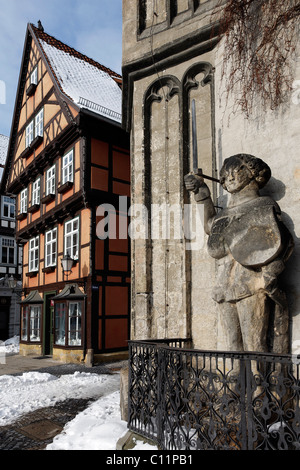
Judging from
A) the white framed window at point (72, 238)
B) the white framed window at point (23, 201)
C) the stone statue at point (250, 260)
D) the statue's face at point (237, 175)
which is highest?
the white framed window at point (23, 201)

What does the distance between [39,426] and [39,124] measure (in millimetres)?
14677

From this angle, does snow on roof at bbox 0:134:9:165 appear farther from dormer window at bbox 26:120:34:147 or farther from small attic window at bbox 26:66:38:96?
small attic window at bbox 26:66:38:96

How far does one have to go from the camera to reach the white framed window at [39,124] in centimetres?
1796

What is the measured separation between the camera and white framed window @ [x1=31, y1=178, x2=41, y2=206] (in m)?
18.3

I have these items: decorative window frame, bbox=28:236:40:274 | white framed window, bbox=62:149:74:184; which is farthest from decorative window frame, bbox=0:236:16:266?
white framed window, bbox=62:149:74:184

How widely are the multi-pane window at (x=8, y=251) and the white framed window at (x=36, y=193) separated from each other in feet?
27.3

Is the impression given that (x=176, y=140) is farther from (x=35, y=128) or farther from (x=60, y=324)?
(x=35, y=128)

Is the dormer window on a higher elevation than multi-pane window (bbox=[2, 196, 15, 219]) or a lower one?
higher

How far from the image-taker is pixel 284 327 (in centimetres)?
427

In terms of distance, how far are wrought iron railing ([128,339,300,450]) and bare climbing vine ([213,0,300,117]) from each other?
3.10 meters

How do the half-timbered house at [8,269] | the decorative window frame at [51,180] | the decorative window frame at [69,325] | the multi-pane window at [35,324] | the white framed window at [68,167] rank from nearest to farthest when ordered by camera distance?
the decorative window frame at [69,325] → the white framed window at [68,167] → the decorative window frame at [51,180] → the multi-pane window at [35,324] → the half-timbered house at [8,269]

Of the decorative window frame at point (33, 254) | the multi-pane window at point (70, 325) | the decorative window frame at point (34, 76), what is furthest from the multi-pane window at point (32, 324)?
the decorative window frame at point (34, 76)

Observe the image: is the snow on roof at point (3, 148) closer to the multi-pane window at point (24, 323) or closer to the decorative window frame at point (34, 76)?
the decorative window frame at point (34, 76)
